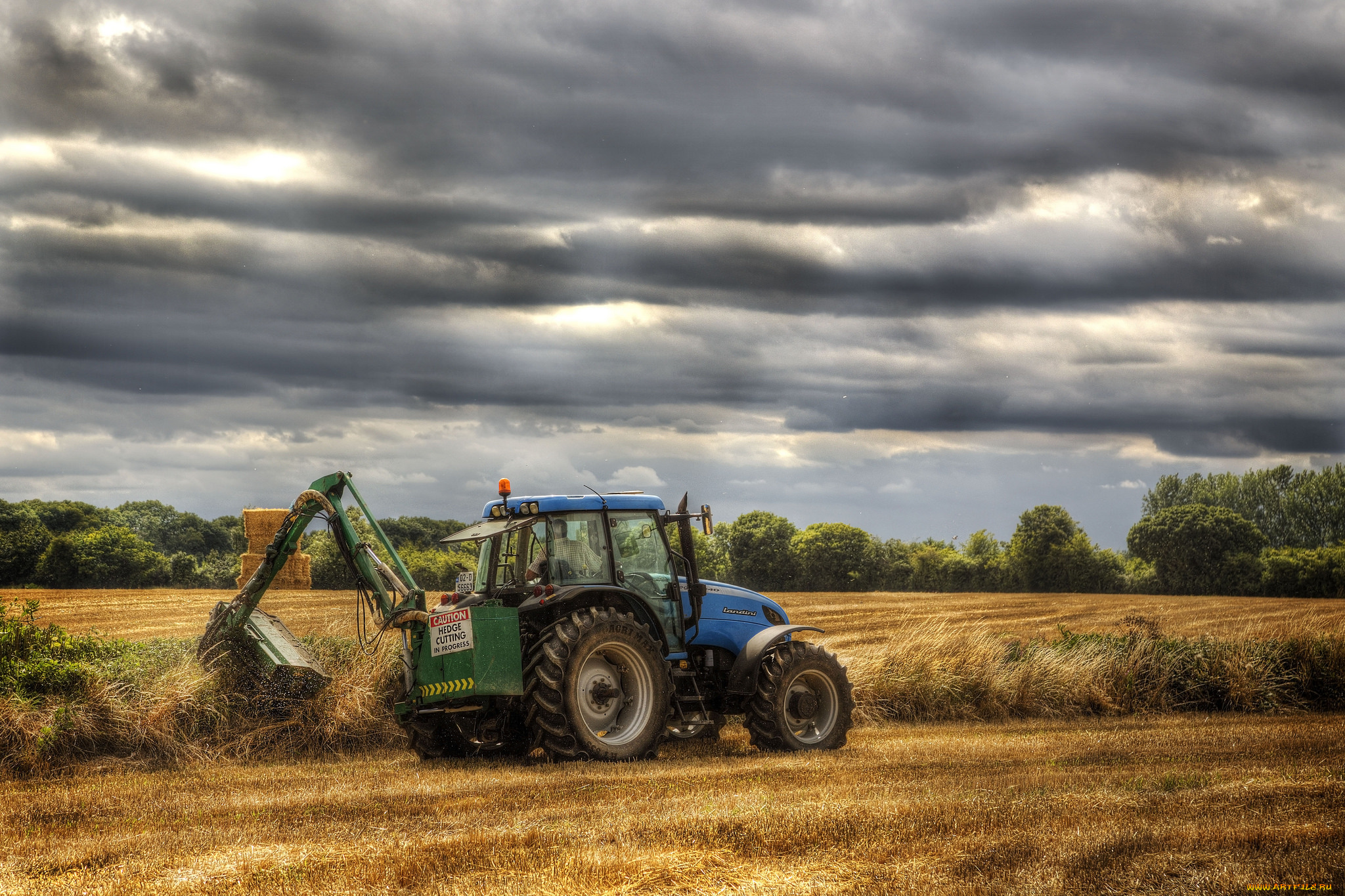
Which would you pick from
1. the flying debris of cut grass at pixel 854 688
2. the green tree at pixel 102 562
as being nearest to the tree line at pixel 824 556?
the green tree at pixel 102 562

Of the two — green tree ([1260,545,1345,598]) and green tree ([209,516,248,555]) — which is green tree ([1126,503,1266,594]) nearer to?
green tree ([1260,545,1345,598])

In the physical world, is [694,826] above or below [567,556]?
below

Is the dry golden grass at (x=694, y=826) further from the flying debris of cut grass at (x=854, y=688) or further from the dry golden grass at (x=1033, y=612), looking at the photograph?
the dry golden grass at (x=1033, y=612)

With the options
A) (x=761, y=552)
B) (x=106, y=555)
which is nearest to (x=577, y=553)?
(x=106, y=555)

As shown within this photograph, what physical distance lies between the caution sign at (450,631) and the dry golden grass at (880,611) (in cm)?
318

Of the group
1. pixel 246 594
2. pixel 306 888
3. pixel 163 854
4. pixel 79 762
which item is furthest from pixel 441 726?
pixel 306 888

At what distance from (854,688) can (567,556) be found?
5374 mm

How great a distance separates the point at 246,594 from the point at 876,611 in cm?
2239

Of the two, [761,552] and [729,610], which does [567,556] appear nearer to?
[729,610]

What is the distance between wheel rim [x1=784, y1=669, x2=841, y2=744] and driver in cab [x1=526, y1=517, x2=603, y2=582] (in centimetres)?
250

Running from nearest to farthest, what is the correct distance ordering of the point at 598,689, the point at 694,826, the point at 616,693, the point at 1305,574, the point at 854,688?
the point at 694,826
the point at 598,689
the point at 616,693
the point at 854,688
the point at 1305,574

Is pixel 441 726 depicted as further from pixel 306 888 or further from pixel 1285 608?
pixel 1285 608

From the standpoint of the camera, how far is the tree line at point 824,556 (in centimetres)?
2922

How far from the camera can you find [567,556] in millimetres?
10727
